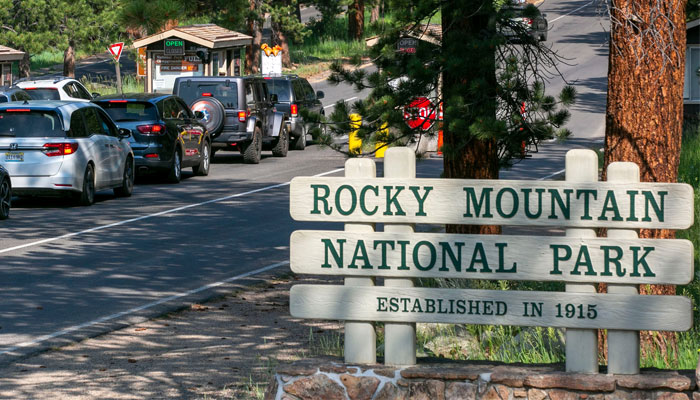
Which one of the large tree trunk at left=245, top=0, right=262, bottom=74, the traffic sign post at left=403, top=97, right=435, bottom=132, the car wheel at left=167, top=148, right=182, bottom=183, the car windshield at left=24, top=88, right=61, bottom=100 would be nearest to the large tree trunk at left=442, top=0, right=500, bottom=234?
the traffic sign post at left=403, top=97, right=435, bottom=132

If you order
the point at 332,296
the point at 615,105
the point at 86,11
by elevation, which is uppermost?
the point at 86,11

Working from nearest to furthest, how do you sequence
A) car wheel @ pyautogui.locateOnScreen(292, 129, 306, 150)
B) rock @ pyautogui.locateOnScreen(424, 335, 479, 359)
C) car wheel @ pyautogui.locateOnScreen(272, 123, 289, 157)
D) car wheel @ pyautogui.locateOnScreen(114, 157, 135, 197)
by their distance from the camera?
rock @ pyautogui.locateOnScreen(424, 335, 479, 359) → car wheel @ pyautogui.locateOnScreen(114, 157, 135, 197) → car wheel @ pyautogui.locateOnScreen(272, 123, 289, 157) → car wheel @ pyautogui.locateOnScreen(292, 129, 306, 150)

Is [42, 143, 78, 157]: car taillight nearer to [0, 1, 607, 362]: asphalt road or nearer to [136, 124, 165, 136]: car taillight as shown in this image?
[0, 1, 607, 362]: asphalt road

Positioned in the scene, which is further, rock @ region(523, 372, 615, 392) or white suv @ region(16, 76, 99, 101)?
white suv @ region(16, 76, 99, 101)

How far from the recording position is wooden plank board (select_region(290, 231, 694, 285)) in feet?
20.8

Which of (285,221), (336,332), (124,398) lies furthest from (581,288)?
(285,221)

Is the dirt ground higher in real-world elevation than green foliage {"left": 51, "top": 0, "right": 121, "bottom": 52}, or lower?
lower

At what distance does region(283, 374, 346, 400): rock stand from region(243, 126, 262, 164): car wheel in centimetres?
2056

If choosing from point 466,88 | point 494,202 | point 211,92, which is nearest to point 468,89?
point 466,88

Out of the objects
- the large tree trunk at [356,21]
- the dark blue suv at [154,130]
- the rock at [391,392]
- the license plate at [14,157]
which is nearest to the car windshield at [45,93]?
the dark blue suv at [154,130]

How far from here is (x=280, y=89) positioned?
30.2m

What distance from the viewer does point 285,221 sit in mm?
17125

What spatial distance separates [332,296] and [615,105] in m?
2.82

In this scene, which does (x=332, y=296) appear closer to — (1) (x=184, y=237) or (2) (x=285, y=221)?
(1) (x=184, y=237)
